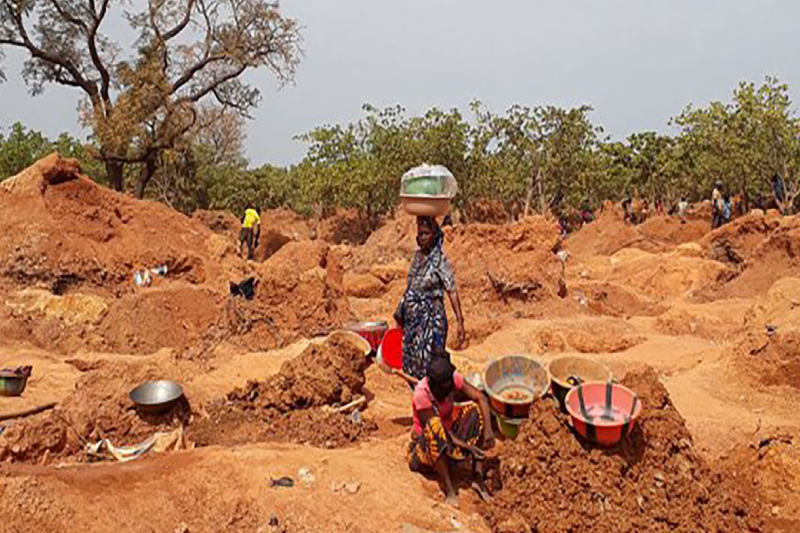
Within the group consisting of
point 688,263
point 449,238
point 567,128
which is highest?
point 567,128

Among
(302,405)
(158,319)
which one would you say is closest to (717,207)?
(158,319)

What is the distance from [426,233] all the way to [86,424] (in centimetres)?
343

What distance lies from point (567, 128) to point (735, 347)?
55.7 ft

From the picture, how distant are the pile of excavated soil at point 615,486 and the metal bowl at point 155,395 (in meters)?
3.10

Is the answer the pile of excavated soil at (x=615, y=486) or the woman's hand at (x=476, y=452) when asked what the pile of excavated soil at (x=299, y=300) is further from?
the pile of excavated soil at (x=615, y=486)

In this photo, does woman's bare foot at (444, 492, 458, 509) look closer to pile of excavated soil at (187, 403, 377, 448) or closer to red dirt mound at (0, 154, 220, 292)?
pile of excavated soil at (187, 403, 377, 448)

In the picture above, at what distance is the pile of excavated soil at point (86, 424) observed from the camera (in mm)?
5094

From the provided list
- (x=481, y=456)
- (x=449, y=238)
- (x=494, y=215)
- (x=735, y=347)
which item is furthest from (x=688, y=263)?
(x=481, y=456)

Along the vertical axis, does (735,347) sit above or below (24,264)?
below

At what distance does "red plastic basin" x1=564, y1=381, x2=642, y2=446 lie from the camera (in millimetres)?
Result: 3898

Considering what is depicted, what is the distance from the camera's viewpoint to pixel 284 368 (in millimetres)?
6090

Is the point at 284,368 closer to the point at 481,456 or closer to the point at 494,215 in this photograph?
the point at 481,456

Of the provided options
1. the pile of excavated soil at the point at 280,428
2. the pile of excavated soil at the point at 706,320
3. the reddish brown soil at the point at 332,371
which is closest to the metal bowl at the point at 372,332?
the reddish brown soil at the point at 332,371

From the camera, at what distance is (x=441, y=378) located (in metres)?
4.04
